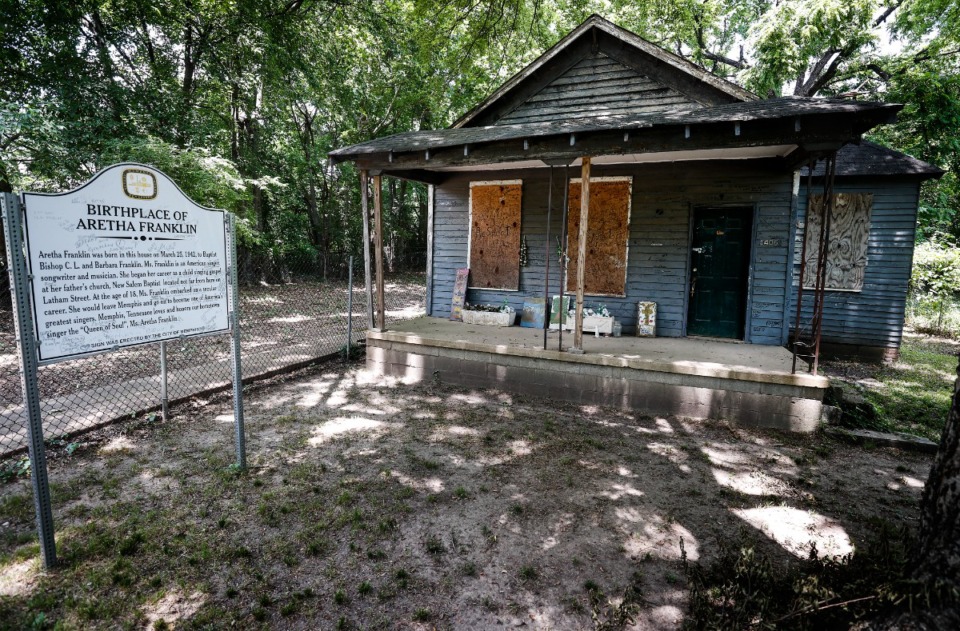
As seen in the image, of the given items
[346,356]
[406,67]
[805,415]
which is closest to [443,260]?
[346,356]

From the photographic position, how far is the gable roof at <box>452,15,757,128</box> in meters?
7.16

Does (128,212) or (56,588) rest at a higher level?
(128,212)

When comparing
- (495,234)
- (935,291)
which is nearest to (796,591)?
(495,234)

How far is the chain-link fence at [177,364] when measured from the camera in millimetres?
4805

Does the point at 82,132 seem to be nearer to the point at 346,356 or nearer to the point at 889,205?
A: the point at 346,356

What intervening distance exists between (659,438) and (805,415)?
166cm

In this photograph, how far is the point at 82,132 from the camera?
9.34m

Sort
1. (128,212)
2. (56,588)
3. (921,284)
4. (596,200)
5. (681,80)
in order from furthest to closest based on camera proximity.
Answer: (921,284) < (596,200) < (681,80) < (128,212) < (56,588)

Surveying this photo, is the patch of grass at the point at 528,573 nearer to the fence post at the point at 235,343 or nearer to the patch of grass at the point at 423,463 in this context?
the patch of grass at the point at 423,463

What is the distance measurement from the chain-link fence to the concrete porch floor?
1.68 meters

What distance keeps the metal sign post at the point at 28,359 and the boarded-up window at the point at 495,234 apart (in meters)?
6.58

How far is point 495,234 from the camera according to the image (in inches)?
335

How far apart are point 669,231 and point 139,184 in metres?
6.74

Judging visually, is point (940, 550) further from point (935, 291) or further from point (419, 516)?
point (935, 291)
